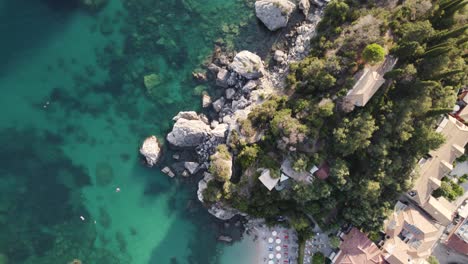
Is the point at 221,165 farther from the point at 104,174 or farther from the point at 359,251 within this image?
the point at 359,251

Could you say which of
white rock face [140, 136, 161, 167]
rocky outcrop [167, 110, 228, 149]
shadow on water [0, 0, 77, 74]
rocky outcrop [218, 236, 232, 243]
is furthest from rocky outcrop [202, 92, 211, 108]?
shadow on water [0, 0, 77, 74]

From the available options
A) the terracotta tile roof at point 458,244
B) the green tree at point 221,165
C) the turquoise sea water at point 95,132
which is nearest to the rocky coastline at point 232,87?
the turquoise sea water at point 95,132

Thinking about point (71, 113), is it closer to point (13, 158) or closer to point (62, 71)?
point (62, 71)

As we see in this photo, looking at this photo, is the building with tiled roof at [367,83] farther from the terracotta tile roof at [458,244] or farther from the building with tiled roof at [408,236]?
the terracotta tile roof at [458,244]

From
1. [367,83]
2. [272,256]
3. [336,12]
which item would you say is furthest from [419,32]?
[272,256]

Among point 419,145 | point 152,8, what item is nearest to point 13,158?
point 152,8

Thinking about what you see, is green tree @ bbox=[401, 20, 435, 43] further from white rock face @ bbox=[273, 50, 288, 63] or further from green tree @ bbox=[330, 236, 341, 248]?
green tree @ bbox=[330, 236, 341, 248]
